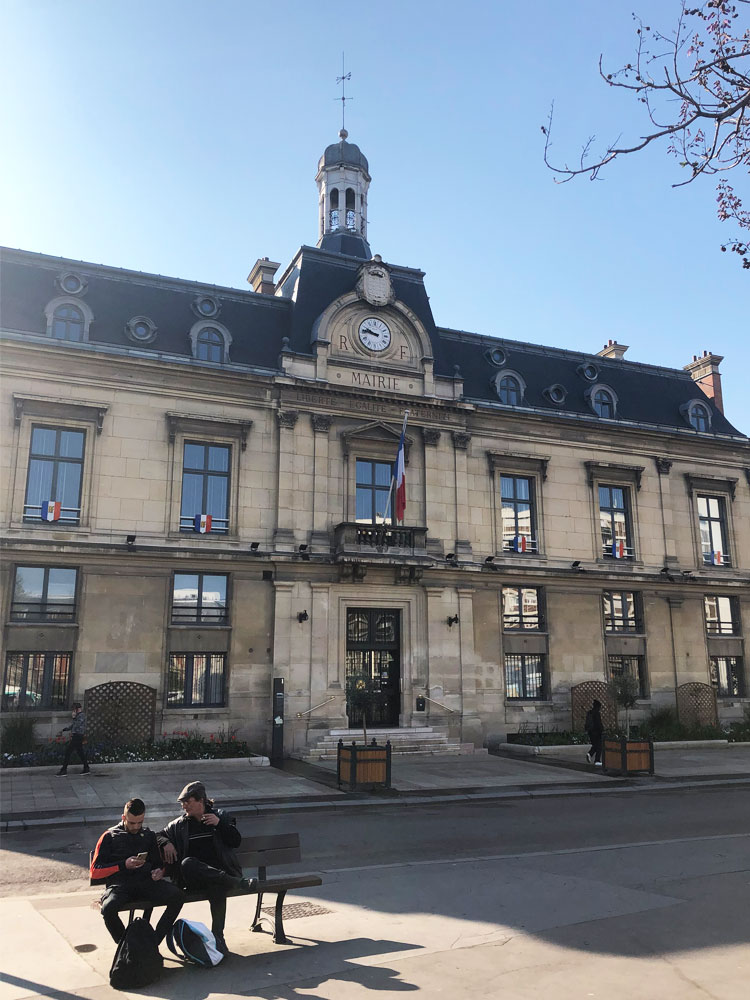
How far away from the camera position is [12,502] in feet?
78.6

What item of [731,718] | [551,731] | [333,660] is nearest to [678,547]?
[731,718]

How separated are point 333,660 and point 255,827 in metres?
12.2

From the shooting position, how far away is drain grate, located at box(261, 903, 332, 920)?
8883 millimetres

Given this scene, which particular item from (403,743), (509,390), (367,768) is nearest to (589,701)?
(403,743)

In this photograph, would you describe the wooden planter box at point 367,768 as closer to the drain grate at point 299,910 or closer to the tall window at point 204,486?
the drain grate at point 299,910

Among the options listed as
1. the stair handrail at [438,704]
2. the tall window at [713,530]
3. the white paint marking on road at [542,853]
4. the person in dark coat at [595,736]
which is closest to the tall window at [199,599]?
the stair handrail at [438,704]

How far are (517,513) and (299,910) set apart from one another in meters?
23.8

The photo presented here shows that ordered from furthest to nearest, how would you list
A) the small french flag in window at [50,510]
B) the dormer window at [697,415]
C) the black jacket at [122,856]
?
the dormer window at [697,415] < the small french flag in window at [50,510] < the black jacket at [122,856]

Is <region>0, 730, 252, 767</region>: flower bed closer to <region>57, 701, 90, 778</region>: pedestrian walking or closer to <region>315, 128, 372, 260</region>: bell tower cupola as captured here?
<region>57, 701, 90, 778</region>: pedestrian walking

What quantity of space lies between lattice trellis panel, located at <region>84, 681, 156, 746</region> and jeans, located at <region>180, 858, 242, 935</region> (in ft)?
56.0

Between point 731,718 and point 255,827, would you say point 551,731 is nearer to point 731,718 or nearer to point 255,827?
point 731,718

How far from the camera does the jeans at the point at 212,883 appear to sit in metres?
7.63

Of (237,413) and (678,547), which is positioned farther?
(678,547)

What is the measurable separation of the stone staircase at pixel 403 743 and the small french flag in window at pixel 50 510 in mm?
10414
